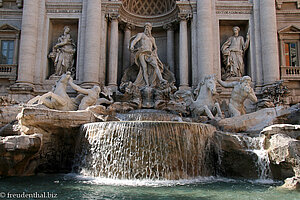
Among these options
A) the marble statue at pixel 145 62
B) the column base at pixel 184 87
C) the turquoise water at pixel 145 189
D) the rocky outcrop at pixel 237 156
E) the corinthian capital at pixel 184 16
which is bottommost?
the turquoise water at pixel 145 189

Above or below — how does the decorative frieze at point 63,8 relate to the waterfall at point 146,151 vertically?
above

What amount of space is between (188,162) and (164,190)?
1.89 meters

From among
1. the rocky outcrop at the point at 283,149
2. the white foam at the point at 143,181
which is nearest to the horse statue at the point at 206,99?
the rocky outcrop at the point at 283,149

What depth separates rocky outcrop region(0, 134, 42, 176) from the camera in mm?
7023

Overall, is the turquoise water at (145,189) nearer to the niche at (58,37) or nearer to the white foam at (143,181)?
the white foam at (143,181)

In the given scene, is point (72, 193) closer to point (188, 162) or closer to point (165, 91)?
point (188, 162)

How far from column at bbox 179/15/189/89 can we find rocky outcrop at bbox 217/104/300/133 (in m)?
5.29

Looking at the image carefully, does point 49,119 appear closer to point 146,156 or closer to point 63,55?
point 146,156

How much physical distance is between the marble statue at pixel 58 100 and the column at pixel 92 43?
7.87 ft

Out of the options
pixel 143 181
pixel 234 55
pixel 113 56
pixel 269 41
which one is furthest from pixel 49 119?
pixel 269 41

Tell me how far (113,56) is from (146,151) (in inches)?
335

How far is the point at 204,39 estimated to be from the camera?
14.4 metres

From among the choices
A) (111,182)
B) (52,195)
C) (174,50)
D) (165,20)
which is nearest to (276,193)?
(111,182)

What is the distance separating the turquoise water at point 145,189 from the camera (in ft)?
17.1
